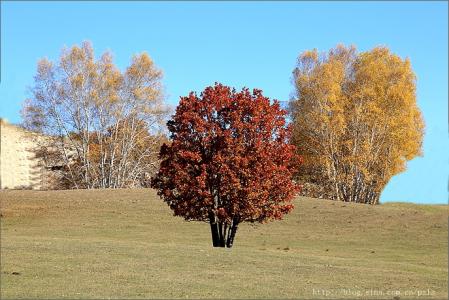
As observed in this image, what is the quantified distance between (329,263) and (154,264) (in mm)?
8008

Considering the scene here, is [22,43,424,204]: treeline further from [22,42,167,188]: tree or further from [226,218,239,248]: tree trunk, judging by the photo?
[226,218,239,248]: tree trunk

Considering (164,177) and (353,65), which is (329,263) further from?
(353,65)

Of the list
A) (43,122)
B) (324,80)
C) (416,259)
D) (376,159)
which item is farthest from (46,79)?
(416,259)

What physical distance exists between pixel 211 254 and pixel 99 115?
1923 inches

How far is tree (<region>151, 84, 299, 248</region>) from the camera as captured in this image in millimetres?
Result: 33094

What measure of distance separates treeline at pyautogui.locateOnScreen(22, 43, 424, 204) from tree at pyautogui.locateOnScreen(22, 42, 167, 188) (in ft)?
0.39

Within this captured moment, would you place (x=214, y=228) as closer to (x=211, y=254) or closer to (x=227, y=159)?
(x=227, y=159)

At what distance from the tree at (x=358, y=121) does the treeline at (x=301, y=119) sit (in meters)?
0.11

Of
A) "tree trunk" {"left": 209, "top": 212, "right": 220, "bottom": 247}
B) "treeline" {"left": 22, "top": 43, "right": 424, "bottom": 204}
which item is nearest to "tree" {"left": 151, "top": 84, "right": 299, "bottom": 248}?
"tree trunk" {"left": 209, "top": 212, "right": 220, "bottom": 247}

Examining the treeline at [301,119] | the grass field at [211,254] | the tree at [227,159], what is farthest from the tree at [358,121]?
the tree at [227,159]

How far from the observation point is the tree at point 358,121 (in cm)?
6562

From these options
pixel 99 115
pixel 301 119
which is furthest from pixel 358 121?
pixel 99 115

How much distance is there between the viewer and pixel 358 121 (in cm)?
6706

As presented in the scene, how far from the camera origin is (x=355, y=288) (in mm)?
19562
